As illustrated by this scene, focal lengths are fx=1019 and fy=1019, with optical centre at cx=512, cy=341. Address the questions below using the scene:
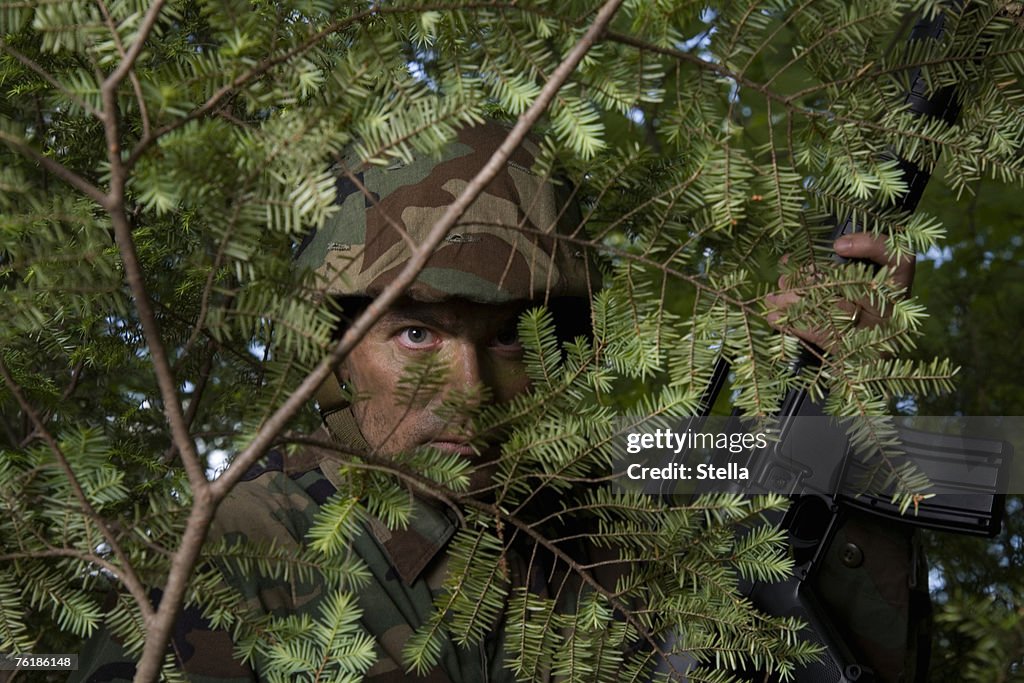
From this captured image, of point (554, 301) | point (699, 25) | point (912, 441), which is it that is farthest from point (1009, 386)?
point (554, 301)

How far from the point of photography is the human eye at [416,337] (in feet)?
5.51

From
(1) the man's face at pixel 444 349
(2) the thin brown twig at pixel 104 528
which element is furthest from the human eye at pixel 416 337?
(2) the thin brown twig at pixel 104 528

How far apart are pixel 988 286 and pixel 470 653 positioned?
220 centimetres

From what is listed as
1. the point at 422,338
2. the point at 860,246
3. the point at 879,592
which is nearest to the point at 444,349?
the point at 422,338

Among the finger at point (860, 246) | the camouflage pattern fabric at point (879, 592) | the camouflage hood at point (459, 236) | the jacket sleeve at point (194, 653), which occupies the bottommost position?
the jacket sleeve at point (194, 653)

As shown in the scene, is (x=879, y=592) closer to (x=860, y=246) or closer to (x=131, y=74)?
(x=860, y=246)

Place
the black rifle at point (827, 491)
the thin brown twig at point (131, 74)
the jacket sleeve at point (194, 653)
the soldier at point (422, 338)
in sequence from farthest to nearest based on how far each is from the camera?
the black rifle at point (827, 491), the soldier at point (422, 338), the jacket sleeve at point (194, 653), the thin brown twig at point (131, 74)

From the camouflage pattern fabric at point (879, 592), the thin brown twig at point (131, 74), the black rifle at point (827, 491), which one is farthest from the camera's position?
the camouflage pattern fabric at point (879, 592)

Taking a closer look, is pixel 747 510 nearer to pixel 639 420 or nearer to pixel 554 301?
pixel 639 420

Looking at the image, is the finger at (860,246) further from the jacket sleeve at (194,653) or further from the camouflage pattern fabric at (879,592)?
the jacket sleeve at (194,653)

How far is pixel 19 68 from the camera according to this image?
5.67ft

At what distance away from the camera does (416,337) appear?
5.53ft

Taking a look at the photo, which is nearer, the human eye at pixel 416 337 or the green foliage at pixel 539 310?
the green foliage at pixel 539 310

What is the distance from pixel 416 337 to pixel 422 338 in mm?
10
